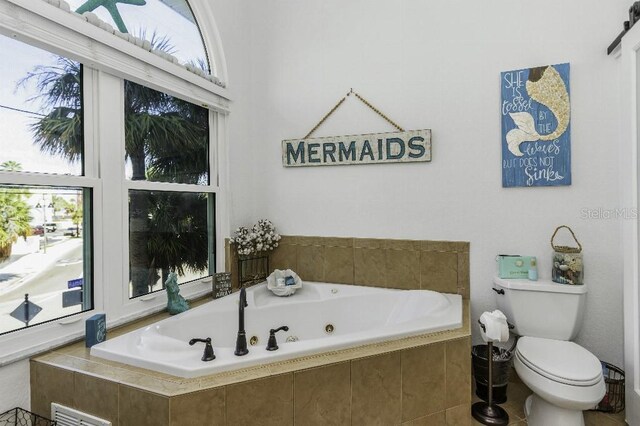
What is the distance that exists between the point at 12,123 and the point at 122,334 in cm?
106

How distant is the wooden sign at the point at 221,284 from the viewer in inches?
91.9

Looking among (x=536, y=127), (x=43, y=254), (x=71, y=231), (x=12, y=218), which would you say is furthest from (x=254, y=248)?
(x=536, y=127)

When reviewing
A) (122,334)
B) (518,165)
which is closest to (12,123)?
(122,334)

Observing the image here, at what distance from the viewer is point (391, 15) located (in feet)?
8.27

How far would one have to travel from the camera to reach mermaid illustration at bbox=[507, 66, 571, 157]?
2.15 metres

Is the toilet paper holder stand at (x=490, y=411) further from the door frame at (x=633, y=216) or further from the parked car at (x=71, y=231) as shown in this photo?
the parked car at (x=71, y=231)

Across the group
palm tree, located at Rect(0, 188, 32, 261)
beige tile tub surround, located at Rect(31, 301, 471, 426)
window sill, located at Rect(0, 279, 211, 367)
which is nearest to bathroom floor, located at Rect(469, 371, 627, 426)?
beige tile tub surround, located at Rect(31, 301, 471, 426)

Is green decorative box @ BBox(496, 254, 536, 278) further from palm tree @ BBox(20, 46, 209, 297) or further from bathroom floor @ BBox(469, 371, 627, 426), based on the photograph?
palm tree @ BBox(20, 46, 209, 297)

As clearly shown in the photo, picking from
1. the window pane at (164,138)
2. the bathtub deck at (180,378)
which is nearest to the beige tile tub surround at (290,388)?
the bathtub deck at (180,378)

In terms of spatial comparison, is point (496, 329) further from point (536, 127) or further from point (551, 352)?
point (536, 127)

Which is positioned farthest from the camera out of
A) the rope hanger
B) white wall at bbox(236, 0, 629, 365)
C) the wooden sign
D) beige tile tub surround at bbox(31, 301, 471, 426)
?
the rope hanger

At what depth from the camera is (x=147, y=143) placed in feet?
6.66

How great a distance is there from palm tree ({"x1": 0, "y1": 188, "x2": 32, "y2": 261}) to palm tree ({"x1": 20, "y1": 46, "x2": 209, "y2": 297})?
256mm

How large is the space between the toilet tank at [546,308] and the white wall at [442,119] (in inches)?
8.7
